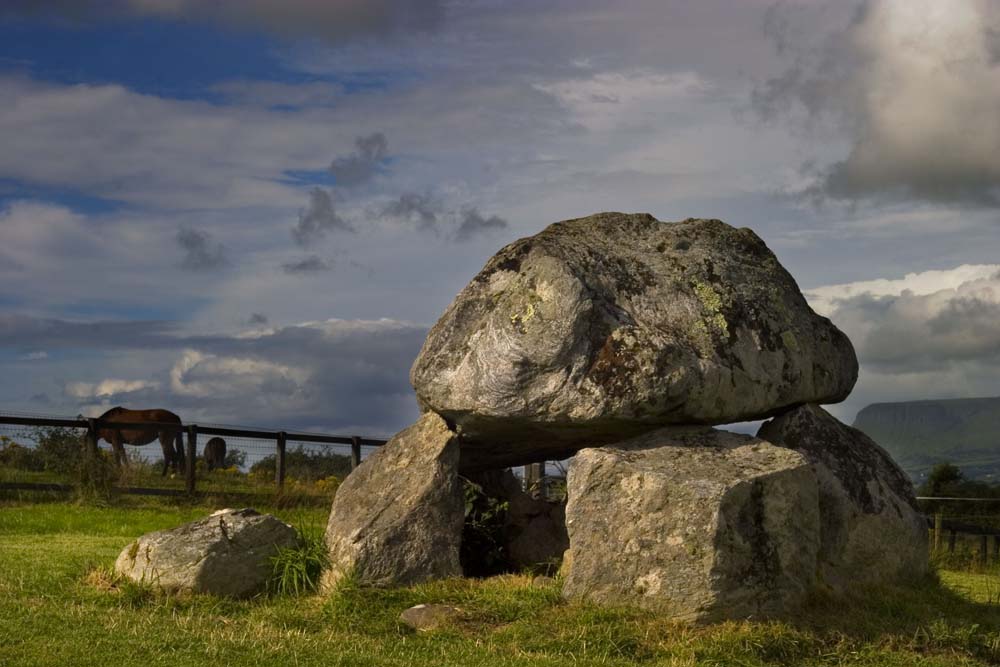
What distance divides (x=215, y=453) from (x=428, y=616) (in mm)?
19984

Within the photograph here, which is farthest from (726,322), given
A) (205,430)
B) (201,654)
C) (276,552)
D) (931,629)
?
(205,430)

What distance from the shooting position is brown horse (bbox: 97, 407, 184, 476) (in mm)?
24422

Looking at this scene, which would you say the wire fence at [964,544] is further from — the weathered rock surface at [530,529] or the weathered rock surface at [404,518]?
the weathered rock surface at [404,518]

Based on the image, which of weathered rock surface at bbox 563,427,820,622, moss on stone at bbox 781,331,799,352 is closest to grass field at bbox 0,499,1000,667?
weathered rock surface at bbox 563,427,820,622

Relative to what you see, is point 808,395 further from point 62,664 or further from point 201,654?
point 62,664

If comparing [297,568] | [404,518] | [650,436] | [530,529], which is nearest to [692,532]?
[650,436]

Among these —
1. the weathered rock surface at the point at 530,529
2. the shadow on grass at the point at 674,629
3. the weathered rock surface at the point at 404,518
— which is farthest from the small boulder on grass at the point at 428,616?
the weathered rock surface at the point at 530,529

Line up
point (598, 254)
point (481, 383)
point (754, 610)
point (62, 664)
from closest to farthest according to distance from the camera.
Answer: point (62, 664) → point (754, 610) → point (481, 383) → point (598, 254)

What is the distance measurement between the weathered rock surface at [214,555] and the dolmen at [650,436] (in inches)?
31.8

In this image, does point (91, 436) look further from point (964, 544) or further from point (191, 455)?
point (964, 544)

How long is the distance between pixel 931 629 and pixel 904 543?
1.93 metres

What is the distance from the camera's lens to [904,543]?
13.0m

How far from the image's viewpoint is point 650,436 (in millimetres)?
11891

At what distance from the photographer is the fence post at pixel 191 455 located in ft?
76.3
